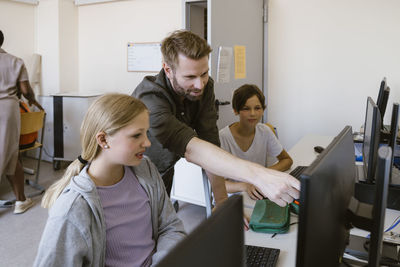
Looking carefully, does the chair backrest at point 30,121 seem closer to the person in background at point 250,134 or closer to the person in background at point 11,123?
the person in background at point 11,123

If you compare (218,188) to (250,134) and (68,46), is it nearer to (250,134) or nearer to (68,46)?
(250,134)

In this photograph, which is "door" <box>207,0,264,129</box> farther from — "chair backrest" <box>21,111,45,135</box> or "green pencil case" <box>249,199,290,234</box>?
"chair backrest" <box>21,111,45,135</box>

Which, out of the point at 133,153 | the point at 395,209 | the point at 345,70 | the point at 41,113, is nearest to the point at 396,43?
the point at 345,70

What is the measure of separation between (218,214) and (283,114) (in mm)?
3508

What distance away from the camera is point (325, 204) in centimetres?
67

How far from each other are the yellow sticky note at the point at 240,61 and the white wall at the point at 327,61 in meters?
0.61

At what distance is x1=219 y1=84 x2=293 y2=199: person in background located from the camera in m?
2.21

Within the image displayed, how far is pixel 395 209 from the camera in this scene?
5.17 ft

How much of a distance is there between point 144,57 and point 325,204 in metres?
4.15

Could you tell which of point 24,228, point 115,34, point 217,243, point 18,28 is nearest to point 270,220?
point 217,243

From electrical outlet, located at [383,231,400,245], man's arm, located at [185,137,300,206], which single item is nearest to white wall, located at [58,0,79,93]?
man's arm, located at [185,137,300,206]

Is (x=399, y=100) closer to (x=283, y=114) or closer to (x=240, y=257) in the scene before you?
(x=283, y=114)

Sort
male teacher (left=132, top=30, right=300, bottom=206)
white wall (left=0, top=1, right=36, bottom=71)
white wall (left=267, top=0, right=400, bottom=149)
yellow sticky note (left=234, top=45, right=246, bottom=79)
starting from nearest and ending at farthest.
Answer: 1. male teacher (left=132, top=30, right=300, bottom=206)
2. yellow sticky note (left=234, top=45, right=246, bottom=79)
3. white wall (left=267, top=0, right=400, bottom=149)
4. white wall (left=0, top=1, right=36, bottom=71)

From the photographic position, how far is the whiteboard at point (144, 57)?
450cm
